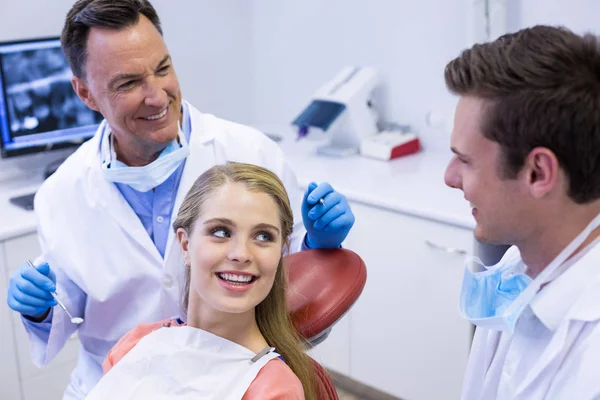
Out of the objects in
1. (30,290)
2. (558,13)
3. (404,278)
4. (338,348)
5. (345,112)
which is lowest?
(338,348)

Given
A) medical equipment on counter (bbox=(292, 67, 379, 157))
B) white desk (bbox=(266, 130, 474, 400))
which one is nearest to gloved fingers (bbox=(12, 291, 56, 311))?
white desk (bbox=(266, 130, 474, 400))

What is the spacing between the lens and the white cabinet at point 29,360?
254cm

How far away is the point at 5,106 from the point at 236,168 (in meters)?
1.50

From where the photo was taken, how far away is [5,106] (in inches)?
108

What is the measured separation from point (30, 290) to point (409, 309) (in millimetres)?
1390

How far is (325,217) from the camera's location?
1.67 meters

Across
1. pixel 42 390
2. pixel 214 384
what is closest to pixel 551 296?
pixel 214 384

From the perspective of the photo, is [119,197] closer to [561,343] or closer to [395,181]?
[561,343]

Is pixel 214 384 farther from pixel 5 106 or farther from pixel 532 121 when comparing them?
pixel 5 106

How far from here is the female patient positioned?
1.46 m

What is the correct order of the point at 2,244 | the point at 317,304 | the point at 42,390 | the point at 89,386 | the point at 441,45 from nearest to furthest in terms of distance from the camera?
the point at 317,304, the point at 89,386, the point at 2,244, the point at 42,390, the point at 441,45

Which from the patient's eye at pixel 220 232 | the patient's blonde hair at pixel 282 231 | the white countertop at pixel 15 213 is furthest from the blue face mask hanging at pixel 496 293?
the white countertop at pixel 15 213

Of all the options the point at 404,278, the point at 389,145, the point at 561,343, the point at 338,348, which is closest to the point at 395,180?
the point at 389,145

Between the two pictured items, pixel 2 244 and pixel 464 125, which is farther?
pixel 2 244
